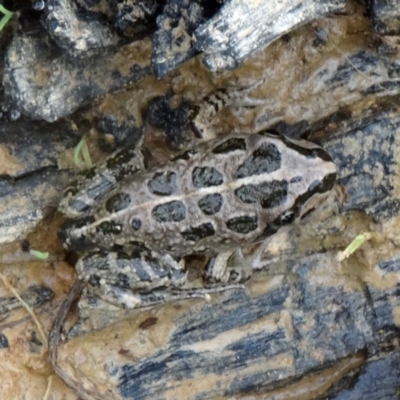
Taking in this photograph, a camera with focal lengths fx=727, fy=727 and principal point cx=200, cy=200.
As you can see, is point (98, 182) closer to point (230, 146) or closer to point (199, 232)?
point (199, 232)

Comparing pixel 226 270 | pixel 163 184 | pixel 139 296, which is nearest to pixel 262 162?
pixel 163 184

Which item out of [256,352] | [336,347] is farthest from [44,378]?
[336,347]

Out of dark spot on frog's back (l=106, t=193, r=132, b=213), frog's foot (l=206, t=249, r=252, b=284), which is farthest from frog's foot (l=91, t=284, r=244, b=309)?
dark spot on frog's back (l=106, t=193, r=132, b=213)

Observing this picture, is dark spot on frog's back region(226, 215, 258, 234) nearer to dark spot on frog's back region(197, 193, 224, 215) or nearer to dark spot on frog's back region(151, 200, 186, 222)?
dark spot on frog's back region(197, 193, 224, 215)

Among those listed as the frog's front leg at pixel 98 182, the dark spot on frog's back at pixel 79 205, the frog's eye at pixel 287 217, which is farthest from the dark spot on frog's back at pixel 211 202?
the dark spot on frog's back at pixel 79 205

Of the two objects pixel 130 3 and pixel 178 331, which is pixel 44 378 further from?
pixel 130 3
